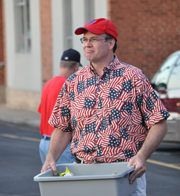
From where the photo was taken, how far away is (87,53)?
12.1 ft

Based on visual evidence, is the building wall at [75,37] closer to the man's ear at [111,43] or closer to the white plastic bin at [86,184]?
the man's ear at [111,43]

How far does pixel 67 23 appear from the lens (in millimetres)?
17578

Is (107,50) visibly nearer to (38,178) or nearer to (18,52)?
(38,178)

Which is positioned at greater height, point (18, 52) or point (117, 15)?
point (117, 15)

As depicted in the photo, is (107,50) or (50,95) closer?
(107,50)

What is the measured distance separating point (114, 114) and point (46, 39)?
1505 centimetres

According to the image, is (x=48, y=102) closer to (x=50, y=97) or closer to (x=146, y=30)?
(x=50, y=97)

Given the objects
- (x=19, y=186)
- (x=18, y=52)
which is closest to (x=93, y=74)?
(x=19, y=186)

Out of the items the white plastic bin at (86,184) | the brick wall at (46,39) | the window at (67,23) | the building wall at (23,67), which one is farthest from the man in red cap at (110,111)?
the building wall at (23,67)

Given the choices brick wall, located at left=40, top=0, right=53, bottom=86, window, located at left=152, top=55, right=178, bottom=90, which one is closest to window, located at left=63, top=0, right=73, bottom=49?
brick wall, located at left=40, top=0, right=53, bottom=86

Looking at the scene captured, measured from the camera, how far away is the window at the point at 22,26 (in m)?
20.2

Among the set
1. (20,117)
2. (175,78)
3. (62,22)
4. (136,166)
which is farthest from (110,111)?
(20,117)

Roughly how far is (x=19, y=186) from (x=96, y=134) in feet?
14.2

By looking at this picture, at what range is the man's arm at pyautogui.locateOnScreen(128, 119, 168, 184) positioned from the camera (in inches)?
131
